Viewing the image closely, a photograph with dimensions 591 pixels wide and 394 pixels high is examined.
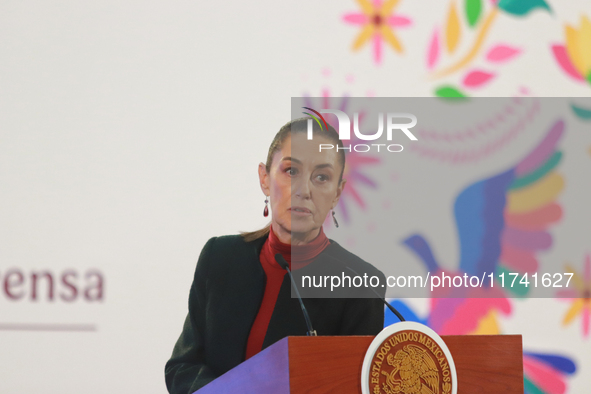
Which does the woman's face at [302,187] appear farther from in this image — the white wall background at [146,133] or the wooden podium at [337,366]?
the wooden podium at [337,366]

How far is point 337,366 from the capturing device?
44.0 inches

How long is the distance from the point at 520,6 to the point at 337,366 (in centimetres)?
218

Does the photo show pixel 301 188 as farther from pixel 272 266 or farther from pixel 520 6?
pixel 520 6

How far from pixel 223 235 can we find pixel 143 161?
46cm

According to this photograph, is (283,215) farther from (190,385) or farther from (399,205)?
(190,385)

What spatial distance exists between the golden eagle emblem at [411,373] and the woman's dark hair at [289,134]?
129 cm

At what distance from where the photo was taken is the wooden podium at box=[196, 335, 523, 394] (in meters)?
1.06

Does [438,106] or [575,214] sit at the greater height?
[438,106]

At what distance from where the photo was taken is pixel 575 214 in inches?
106

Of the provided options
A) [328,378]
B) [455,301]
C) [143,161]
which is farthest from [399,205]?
[328,378]

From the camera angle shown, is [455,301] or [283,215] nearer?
[283,215]

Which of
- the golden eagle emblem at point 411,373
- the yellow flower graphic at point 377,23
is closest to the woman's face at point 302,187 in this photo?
the yellow flower graphic at point 377,23

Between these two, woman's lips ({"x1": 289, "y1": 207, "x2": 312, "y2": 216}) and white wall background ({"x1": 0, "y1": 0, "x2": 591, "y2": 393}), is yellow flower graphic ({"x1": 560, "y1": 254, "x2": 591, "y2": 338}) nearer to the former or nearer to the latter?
white wall background ({"x1": 0, "y1": 0, "x2": 591, "y2": 393})

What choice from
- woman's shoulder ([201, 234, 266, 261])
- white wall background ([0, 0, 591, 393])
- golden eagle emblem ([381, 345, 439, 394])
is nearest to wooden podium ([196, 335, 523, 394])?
golden eagle emblem ([381, 345, 439, 394])
